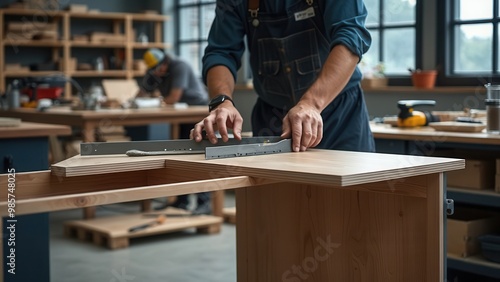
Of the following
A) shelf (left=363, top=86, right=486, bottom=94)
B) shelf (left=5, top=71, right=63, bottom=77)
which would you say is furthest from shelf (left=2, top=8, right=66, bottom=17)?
shelf (left=363, top=86, right=486, bottom=94)

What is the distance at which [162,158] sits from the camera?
2102 mm

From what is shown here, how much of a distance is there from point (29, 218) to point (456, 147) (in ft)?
6.40

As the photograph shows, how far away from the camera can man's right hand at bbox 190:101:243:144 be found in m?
2.21

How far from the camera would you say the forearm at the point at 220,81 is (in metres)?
2.54

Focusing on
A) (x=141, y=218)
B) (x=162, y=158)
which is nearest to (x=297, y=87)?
(x=162, y=158)

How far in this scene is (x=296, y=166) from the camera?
1.85 meters

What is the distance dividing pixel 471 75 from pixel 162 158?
455cm

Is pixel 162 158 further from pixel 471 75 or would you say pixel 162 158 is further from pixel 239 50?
pixel 471 75

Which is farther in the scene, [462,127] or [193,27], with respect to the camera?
[193,27]

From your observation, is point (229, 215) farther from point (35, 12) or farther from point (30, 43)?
point (35, 12)

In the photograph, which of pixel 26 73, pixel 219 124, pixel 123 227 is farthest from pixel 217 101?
pixel 26 73

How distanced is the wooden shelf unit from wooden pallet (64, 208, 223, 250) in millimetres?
3753

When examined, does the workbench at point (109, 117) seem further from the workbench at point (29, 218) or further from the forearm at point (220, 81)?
the forearm at point (220, 81)

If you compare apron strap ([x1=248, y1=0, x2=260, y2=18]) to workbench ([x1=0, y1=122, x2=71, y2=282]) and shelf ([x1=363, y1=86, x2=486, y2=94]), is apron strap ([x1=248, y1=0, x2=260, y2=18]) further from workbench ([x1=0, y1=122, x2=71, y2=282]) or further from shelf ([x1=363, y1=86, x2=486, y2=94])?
shelf ([x1=363, y1=86, x2=486, y2=94])
